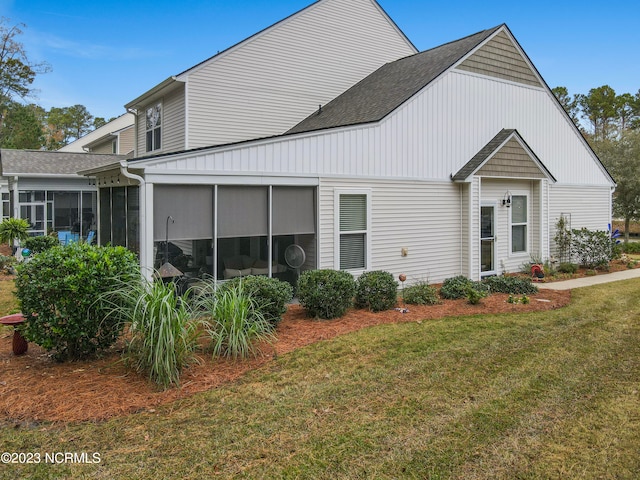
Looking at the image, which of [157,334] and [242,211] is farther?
[242,211]

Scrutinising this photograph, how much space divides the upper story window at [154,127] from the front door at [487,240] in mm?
9376

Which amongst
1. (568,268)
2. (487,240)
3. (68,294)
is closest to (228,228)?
(68,294)

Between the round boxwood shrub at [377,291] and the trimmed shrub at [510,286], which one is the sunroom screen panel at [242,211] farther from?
the trimmed shrub at [510,286]

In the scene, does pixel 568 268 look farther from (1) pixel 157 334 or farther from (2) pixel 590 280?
(1) pixel 157 334

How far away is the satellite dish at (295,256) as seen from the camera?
30.5 feet

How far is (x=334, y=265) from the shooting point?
380 inches

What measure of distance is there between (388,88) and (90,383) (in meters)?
10.3

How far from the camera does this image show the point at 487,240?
484 inches

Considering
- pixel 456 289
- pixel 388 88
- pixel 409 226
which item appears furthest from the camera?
pixel 388 88

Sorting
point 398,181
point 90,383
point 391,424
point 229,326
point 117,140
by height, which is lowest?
point 391,424

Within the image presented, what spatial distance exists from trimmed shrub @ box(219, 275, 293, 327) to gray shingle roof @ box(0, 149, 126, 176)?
51.8ft

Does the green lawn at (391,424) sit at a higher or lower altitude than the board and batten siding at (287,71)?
lower

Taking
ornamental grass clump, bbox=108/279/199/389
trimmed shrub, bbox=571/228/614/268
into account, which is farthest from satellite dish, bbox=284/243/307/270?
trimmed shrub, bbox=571/228/614/268

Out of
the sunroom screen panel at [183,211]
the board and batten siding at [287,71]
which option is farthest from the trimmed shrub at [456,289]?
the board and batten siding at [287,71]
